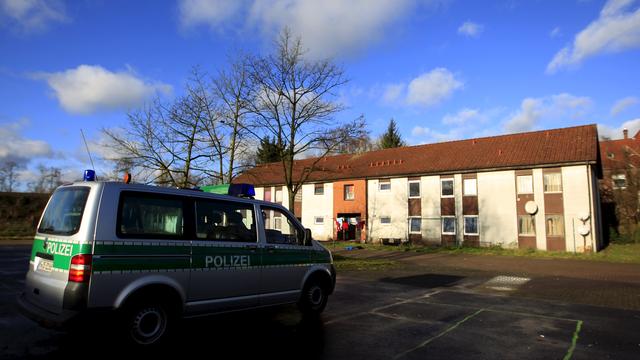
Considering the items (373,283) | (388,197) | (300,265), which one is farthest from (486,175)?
(300,265)

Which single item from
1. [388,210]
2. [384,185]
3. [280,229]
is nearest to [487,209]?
[388,210]

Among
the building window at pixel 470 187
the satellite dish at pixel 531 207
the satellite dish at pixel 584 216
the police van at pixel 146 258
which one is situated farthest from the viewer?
the building window at pixel 470 187

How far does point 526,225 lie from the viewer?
1107 inches

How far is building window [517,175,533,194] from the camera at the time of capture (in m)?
28.4

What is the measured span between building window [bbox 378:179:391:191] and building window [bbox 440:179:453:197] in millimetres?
4502

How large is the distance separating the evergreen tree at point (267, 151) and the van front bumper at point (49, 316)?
16.1 m

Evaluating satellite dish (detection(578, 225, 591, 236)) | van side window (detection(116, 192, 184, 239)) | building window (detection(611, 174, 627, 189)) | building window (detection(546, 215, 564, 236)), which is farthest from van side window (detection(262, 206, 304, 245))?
building window (detection(611, 174, 627, 189))

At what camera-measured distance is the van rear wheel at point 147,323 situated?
5273mm

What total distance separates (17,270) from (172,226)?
38.6 ft

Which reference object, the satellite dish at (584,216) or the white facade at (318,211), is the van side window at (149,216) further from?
the white facade at (318,211)

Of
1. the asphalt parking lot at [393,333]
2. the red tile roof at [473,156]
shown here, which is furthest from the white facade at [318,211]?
the asphalt parking lot at [393,333]

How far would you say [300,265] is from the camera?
7.67 meters

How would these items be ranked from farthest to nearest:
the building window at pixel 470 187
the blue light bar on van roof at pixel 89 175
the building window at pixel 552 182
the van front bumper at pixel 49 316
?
the building window at pixel 470 187 → the building window at pixel 552 182 → the blue light bar on van roof at pixel 89 175 → the van front bumper at pixel 49 316

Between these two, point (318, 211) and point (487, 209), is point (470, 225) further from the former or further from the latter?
point (318, 211)
